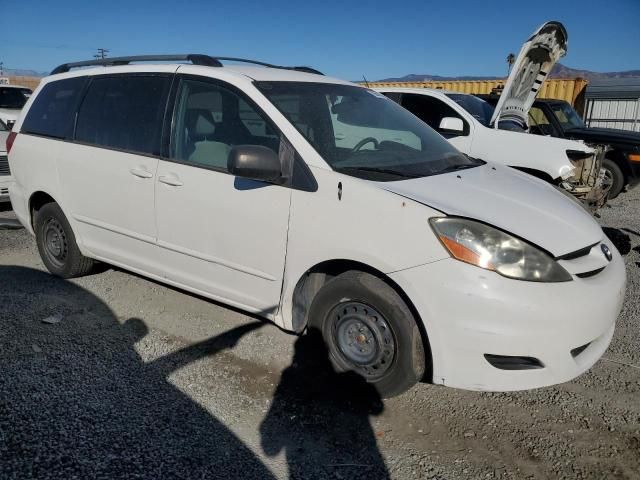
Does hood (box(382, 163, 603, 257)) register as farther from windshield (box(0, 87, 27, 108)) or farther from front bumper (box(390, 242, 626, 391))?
windshield (box(0, 87, 27, 108))

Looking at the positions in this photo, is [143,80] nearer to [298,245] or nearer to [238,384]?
[298,245]

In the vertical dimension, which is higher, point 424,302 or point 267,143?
point 267,143

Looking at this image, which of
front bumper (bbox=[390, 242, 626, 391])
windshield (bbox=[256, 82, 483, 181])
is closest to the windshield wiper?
windshield (bbox=[256, 82, 483, 181])

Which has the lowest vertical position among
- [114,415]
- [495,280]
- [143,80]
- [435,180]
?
[114,415]

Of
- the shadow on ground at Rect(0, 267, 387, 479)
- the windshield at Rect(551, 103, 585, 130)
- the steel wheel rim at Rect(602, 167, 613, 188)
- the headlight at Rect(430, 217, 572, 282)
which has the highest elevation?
the windshield at Rect(551, 103, 585, 130)

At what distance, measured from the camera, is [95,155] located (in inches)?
156

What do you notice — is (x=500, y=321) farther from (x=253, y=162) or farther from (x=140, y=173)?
(x=140, y=173)

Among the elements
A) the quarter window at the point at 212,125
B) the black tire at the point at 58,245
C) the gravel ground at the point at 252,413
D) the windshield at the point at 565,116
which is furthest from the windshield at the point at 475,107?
the black tire at the point at 58,245

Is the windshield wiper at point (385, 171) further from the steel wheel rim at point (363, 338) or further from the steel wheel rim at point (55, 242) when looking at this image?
the steel wheel rim at point (55, 242)

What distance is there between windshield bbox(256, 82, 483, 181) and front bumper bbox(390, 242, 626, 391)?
0.72 meters

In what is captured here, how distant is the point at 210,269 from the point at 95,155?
141 centimetres

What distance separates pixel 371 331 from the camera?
282 cm

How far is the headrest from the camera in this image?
11.3 feet

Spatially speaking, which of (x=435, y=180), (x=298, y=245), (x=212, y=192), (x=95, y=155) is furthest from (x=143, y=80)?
(x=435, y=180)
